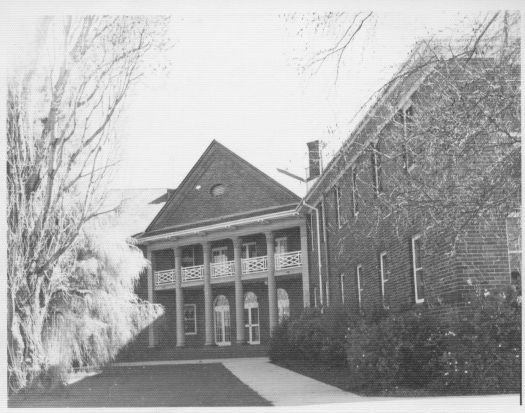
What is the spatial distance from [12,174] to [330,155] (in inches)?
160

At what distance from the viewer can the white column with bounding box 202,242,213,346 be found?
10.2 m

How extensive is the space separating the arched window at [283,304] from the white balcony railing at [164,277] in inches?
62.8

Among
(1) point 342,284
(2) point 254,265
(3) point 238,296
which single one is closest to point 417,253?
(1) point 342,284

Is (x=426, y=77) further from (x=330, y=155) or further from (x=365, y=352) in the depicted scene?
(x=365, y=352)

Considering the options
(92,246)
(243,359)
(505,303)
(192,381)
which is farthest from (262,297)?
(505,303)

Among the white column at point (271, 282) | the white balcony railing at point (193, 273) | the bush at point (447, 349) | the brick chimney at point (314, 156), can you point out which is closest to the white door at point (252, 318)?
the white column at point (271, 282)

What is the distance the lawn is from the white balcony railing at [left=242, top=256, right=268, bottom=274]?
1.67 metres

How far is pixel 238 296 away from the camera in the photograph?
1053 centimetres

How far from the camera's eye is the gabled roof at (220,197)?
9977mm

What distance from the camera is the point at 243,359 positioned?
33.7 feet

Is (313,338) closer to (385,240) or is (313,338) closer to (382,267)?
(382,267)

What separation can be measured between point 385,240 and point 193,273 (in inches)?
115

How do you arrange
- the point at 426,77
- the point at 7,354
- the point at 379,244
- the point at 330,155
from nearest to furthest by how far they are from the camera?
1. the point at 426,77
2. the point at 330,155
3. the point at 7,354
4. the point at 379,244

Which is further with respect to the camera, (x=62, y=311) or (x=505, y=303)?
(x=62, y=311)
